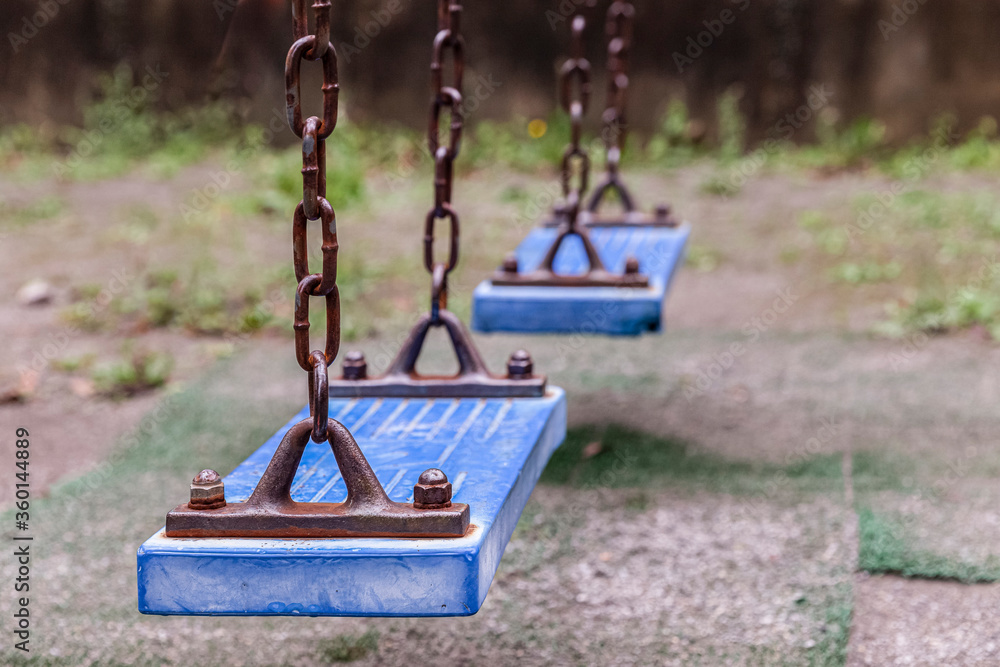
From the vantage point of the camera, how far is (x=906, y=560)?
2705 millimetres

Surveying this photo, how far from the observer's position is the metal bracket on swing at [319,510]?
1509 millimetres

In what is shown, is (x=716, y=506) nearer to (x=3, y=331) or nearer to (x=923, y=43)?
(x=3, y=331)

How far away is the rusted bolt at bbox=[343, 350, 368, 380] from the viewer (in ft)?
7.72

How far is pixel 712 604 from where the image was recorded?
2.55 m

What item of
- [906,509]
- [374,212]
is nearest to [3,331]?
[374,212]

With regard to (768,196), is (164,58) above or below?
above

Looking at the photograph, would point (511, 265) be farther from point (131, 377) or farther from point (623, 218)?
point (131, 377)

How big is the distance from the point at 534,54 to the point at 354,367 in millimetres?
5838

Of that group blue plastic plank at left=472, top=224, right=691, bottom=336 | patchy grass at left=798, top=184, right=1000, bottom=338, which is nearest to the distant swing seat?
blue plastic plank at left=472, top=224, right=691, bottom=336

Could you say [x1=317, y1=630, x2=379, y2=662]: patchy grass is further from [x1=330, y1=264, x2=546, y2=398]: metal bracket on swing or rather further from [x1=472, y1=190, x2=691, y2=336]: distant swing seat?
[x1=472, y1=190, x2=691, y2=336]: distant swing seat

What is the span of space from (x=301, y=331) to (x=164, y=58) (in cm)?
757

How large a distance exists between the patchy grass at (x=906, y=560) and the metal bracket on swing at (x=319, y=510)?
1.53 metres

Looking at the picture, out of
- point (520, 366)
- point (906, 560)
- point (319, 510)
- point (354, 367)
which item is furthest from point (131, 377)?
point (319, 510)

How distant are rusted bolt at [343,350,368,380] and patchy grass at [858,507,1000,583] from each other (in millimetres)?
1272
